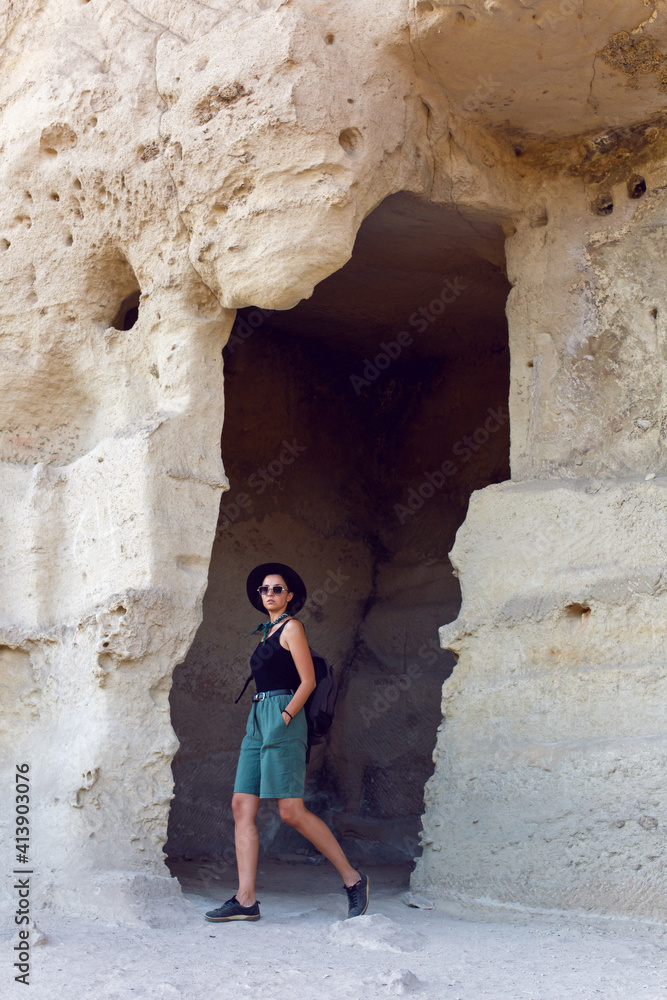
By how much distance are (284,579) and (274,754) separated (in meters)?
0.58

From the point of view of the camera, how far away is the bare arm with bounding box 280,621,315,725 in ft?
10.4

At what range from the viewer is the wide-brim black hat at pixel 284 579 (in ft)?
11.4

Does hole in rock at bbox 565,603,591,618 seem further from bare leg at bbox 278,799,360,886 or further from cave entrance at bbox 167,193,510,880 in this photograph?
cave entrance at bbox 167,193,510,880

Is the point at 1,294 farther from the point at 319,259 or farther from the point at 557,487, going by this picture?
the point at 557,487

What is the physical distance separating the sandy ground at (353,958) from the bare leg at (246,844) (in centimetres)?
10

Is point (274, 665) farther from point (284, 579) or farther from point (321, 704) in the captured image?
point (284, 579)

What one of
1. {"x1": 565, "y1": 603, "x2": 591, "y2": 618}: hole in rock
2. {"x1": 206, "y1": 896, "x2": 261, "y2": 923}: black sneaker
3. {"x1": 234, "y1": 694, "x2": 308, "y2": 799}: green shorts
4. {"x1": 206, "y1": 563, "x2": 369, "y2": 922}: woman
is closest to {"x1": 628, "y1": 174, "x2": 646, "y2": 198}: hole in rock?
{"x1": 565, "y1": 603, "x2": 591, "y2": 618}: hole in rock

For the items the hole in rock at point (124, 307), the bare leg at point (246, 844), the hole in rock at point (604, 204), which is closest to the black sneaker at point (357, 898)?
the bare leg at point (246, 844)

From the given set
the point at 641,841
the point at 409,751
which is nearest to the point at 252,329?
the point at 409,751

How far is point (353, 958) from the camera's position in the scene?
9.03 ft

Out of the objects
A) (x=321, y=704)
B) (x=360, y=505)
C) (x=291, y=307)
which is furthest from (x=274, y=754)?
(x=360, y=505)

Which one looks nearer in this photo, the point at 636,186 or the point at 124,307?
the point at 636,186

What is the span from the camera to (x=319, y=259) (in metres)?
3.55

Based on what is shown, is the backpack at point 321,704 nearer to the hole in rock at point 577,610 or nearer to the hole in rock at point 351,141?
the hole in rock at point 577,610
